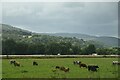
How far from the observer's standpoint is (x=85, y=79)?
73.7 ft

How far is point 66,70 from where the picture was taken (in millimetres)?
30516

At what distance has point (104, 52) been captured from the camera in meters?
114

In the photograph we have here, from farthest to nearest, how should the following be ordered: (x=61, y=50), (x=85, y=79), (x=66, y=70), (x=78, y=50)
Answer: (x=78, y=50) → (x=61, y=50) → (x=66, y=70) → (x=85, y=79)

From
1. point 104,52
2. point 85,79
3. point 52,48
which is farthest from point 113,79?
point 104,52

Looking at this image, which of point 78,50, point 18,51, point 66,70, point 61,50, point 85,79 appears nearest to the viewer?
point 85,79

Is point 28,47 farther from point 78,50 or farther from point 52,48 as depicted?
point 78,50

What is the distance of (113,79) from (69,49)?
3326 inches

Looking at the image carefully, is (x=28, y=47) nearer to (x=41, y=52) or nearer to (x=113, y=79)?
(x=41, y=52)

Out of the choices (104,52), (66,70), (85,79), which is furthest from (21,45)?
(85,79)

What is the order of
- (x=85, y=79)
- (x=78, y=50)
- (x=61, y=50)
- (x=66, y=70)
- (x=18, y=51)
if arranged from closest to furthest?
(x=85, y=79) → (x=66, y=70) → (x=18, y=51) → (x=61, y=50) → (x=78, y=50)

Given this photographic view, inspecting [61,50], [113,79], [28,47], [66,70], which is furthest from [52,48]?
[113,79]

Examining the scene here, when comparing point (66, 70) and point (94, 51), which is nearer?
point (66, 70)

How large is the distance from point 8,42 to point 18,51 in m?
6.67

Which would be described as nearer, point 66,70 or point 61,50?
Answer: point 66,70
